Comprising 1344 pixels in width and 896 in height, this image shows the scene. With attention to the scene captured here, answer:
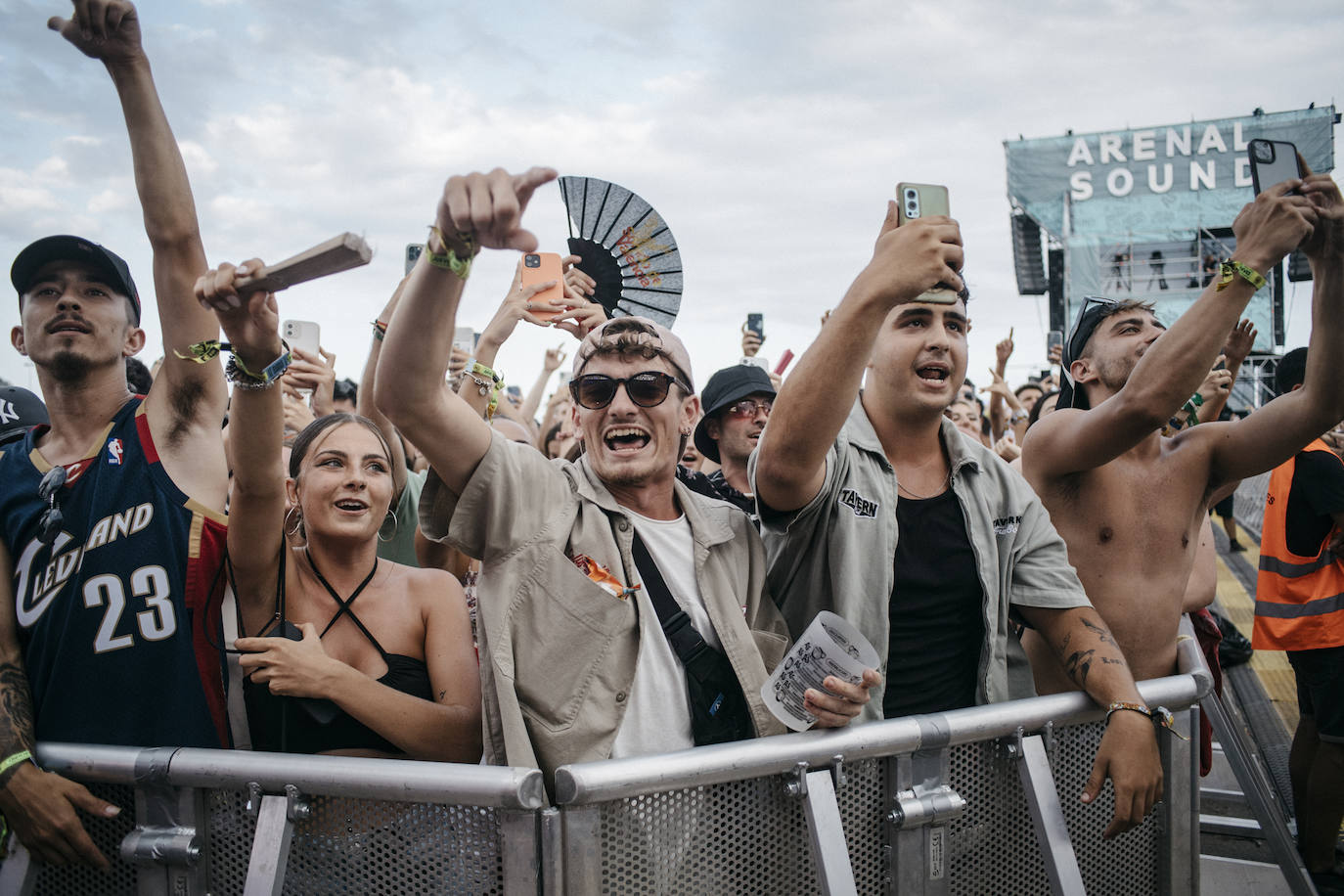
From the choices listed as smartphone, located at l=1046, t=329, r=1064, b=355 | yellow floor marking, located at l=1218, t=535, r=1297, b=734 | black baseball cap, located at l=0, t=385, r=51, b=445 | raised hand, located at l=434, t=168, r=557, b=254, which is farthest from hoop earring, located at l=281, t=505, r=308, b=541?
smartphone, located at l=1046, t=329, r=1064, b=355

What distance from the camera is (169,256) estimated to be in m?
2.32

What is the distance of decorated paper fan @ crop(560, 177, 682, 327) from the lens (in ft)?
11.0

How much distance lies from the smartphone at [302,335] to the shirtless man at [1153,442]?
306 cm

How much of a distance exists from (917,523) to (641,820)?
115cm

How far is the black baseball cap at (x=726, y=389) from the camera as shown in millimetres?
4047

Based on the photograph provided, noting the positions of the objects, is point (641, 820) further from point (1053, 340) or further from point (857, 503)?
point (1053, 340)

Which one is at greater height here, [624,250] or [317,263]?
[624,250]

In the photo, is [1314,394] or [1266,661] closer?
[1314,394]

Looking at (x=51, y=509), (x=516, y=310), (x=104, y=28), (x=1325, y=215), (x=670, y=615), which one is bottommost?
(x=670, y=615)

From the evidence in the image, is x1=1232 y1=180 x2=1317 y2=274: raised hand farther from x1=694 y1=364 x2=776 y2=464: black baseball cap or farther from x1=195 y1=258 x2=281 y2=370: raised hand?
x1=195 y1=258 x2=281 y2=370: raised hand

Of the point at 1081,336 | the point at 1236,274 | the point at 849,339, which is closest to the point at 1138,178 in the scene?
the point at 1081,336

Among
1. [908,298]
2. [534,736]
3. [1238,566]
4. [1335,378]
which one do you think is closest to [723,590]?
[534,736]

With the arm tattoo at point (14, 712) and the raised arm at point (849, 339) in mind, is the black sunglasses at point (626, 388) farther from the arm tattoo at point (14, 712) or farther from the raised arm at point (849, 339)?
the arm tattoo at point (14, 712)

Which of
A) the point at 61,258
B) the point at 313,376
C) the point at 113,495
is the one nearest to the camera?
the point at 113,495
